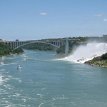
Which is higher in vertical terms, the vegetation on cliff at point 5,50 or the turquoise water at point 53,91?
the vegetation on cliff at point 5,50

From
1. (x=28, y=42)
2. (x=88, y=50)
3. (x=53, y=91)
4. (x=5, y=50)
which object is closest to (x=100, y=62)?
(x=88, y=50)

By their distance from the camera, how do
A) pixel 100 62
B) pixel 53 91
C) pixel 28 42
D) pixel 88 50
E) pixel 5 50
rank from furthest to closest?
pixel 28 42 → pixel 5 50 → pixel 88 50 → pixel 100 62 → pixel 53 91

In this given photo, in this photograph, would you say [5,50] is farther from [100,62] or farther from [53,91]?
[53,91]

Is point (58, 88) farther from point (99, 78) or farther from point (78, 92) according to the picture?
point (99, 78)

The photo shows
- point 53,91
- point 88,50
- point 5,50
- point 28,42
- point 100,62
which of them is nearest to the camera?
point 53,91

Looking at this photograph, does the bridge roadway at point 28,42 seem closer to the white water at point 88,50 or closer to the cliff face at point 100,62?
the white water at point 88,50

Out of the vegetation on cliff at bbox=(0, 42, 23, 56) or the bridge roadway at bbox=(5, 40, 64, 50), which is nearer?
the vegetation on cliff at bbox=(0, 42, 23, 56)

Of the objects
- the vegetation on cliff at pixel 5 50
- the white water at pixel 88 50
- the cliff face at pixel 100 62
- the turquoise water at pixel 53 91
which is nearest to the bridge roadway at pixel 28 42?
the vegetation on cliff at pixel 5 50

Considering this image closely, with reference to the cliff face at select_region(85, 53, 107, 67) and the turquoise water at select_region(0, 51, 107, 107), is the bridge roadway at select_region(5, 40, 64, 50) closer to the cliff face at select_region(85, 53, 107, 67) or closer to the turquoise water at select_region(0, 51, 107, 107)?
the cliff face at select_region(85, 53, 107, 67)

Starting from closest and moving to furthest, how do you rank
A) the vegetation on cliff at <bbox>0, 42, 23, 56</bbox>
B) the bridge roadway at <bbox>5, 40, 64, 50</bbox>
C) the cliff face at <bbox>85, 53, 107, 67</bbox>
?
the cliff face at <bbox>85, 53, 107, 67</bbox> < the vegetation on cliff at <bbox>0, 42, 23, 56</bbox> < the bridge roadway at <bbox>5, 40, 64, 50</bbox>

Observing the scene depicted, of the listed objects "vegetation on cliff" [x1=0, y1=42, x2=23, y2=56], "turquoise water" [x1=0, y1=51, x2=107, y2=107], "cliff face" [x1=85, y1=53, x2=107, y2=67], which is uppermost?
"vegetation on cliff" [x1=0, y1=42, x2=23, y2=56]

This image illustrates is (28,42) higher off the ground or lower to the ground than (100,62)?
higher

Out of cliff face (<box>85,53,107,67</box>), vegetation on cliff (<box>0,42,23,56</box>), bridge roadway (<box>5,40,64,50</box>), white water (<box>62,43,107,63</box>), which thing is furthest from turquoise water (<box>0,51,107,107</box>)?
bridge roadway (<box>5,40,64,50</box>)
